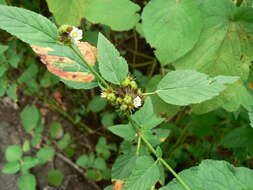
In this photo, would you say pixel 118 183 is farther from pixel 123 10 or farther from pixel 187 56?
pixel 123 10

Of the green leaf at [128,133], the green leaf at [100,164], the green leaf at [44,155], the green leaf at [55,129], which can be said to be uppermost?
the green leaf at [128,133]

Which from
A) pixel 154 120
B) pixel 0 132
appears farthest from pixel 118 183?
pixel 0 132

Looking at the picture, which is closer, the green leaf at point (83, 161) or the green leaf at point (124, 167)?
the green leaf at point (124, 167)

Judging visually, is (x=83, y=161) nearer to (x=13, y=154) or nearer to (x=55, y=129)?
(x=55, y=129)

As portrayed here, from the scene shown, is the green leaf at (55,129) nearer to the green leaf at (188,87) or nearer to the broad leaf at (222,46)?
the broad leaf at (222,46)

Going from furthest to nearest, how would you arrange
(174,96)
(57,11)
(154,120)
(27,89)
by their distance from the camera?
(27,89) → (57,11) → (154,120) → (174,96)

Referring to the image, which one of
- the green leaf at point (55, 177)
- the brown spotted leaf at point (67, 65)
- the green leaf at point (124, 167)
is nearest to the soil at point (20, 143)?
the green leaf at point (55, 177)

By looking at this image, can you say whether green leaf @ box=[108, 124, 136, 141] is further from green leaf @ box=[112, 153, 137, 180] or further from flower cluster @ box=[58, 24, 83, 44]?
flower cluster @ box=[58, 24, 83, 44]
